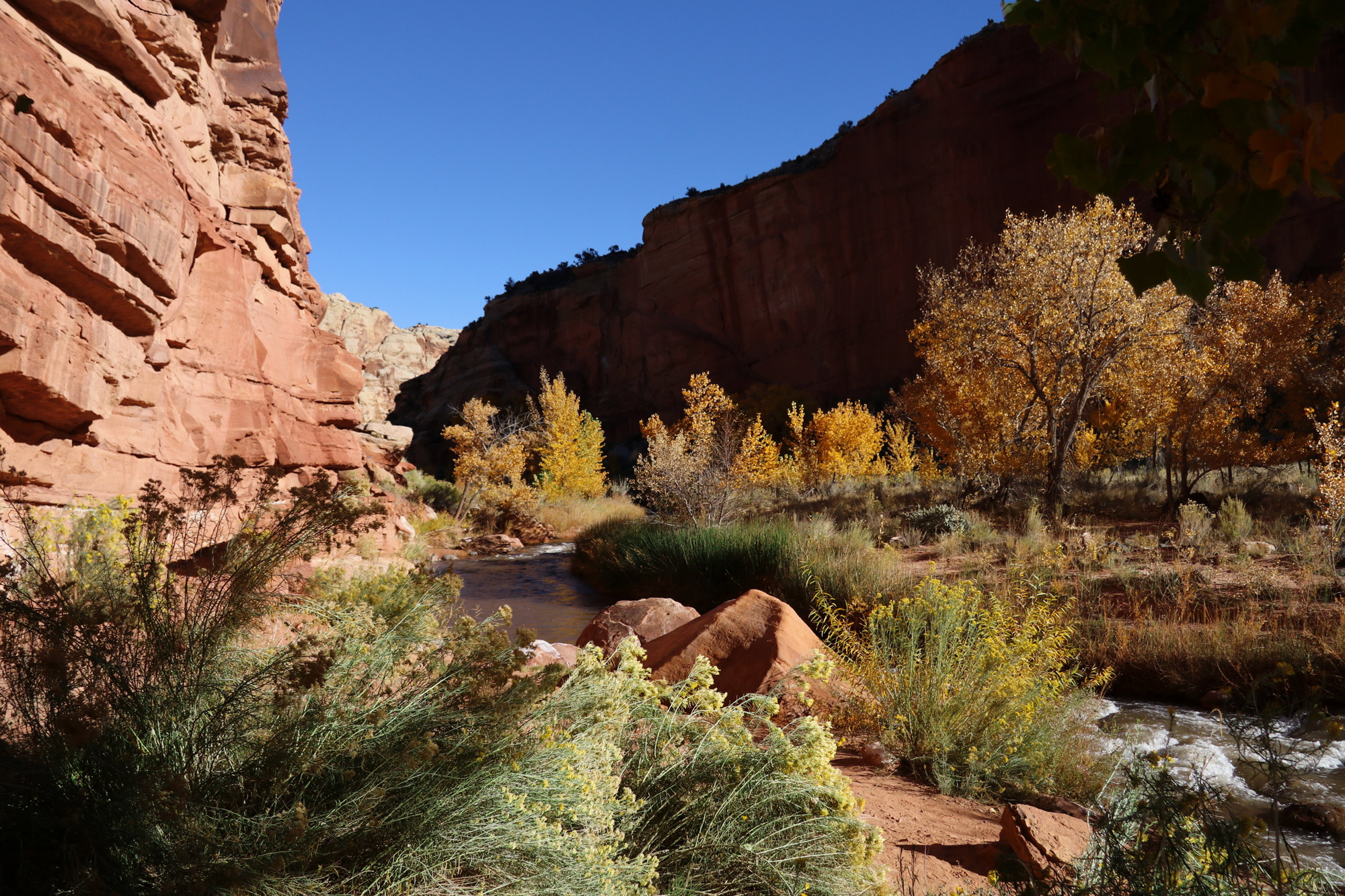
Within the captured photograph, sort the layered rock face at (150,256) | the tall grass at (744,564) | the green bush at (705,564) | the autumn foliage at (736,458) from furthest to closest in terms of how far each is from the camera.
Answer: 1. the autumn foliage at (736,458)
2. the green bush at (705,564)
3. the tall grass at (744,564)
4. the layered rock face at (150,256)

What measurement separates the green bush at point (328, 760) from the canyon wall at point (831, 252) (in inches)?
1489

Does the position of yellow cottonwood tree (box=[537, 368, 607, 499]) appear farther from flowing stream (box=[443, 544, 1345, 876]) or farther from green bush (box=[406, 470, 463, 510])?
flowing stream (box=[443, 544, 1345, 876])

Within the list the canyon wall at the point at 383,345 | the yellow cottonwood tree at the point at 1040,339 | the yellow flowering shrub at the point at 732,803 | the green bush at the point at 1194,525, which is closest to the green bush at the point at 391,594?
the yellow flowering shrub at the point at 732,803

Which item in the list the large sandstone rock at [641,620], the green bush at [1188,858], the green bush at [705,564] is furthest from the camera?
the green bush at [705,564]

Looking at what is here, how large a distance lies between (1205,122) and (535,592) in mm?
12453

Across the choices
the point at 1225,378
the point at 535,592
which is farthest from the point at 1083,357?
the point at 535,592

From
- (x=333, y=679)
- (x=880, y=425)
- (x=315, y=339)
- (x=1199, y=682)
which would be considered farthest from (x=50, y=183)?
(x=880, y=425)

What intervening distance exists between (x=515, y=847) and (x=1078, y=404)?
13.0 m

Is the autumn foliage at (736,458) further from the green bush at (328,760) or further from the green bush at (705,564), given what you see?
the green bush at (328,760)

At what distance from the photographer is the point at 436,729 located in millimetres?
2051

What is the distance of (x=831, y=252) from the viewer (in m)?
41.9

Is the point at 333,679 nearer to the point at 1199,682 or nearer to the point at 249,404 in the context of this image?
the point at 1199,682

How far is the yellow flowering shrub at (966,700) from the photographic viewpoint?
3996 mm

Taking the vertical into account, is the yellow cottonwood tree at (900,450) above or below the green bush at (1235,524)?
above
